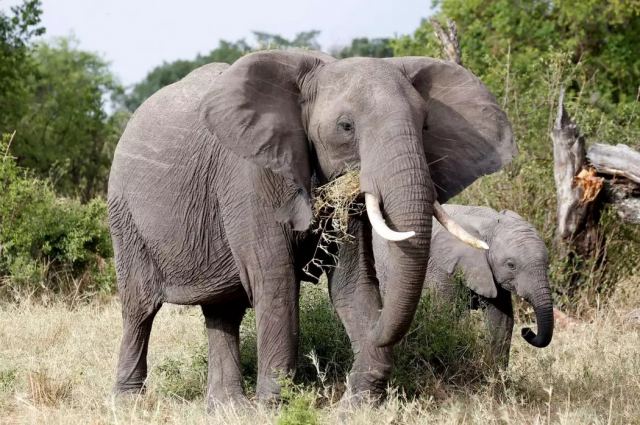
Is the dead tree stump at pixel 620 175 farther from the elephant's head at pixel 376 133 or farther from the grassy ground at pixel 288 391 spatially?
the elephant's head at pixel 376 133

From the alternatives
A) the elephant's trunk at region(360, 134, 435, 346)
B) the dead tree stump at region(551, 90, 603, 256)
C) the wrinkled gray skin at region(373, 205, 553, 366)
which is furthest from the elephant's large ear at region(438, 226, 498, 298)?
the elephant's trunk at region(360, 134, 435, 346)

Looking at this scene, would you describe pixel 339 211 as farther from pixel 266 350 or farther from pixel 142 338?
pixel 142 338

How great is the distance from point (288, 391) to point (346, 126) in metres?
1.31

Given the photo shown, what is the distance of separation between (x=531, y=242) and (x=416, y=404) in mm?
2702

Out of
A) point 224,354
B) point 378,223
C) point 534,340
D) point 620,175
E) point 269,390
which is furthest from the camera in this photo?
point 620,175

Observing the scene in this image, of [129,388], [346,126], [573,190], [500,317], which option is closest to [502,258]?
[500,317]

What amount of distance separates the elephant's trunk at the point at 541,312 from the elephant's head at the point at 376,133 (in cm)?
196

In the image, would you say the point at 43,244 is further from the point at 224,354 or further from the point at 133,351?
the point at 224,354

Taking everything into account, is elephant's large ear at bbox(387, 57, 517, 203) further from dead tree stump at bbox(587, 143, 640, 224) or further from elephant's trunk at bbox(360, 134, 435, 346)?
dead tree stump at bbox(587, 143, 640, 224)

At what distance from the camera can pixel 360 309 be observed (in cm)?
600

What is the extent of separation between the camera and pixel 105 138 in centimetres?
1975

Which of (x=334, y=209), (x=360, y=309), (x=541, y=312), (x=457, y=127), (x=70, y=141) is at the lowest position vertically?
(x=70, y=141)

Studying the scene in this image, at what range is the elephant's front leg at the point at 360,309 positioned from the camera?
591 cm

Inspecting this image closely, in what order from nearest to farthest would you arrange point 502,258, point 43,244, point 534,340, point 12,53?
point 534,340 → point 502,258 → point 43,244 → point 12,53
